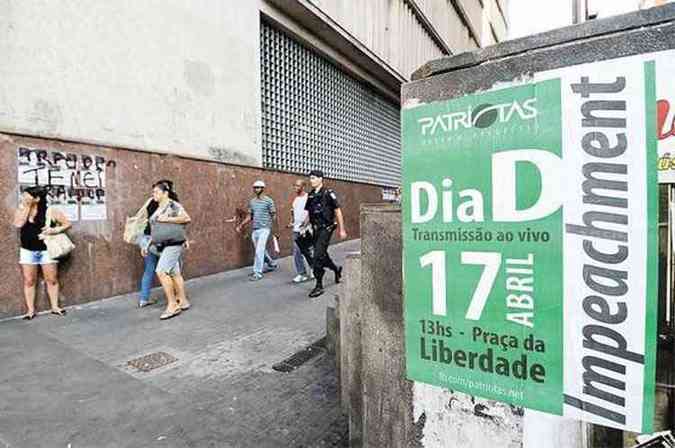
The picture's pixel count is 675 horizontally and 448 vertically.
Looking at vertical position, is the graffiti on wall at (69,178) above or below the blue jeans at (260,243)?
above

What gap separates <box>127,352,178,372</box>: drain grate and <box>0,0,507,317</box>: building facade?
8.30ft

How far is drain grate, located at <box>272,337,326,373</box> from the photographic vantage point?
3811 mm

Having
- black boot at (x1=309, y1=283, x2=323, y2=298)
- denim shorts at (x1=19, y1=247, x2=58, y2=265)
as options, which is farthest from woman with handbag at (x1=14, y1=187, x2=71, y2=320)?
black boot at (x1=309, y1=283, x2=323, y2=298)

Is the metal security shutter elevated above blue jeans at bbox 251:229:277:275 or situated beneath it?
elevated above

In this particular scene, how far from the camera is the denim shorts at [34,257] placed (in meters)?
5.21

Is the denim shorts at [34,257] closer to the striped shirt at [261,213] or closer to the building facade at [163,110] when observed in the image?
the building facade at [163,110]

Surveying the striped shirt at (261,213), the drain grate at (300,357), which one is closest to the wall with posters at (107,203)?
the striped shirt at (261,213)

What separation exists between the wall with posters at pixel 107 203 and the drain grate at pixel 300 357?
382 centimetres

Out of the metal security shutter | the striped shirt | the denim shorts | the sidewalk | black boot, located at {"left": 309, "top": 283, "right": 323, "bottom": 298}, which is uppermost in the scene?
the metal security shutter

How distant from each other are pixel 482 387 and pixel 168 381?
292 centimetres

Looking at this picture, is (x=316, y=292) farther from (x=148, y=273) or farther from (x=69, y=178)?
(x=69, y=178)

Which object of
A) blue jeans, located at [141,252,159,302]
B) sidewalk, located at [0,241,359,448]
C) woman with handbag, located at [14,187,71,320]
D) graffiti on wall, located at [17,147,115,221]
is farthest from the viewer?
blue jeans, located at [141,252,159,302]

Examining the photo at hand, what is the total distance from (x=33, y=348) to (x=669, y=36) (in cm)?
558

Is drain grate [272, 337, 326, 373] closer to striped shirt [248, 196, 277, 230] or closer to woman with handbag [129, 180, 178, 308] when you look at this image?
woman with handbag [129, 180, 178, 308]
